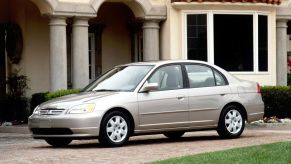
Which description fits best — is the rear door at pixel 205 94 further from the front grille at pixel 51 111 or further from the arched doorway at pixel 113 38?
the arched doorway at pixel 113 38

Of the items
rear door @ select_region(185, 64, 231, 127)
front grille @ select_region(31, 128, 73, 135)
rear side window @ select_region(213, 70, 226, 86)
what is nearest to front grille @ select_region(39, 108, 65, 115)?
front grille @ select_region(31, 128, 73, 135)

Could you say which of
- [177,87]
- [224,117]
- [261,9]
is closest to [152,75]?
[177,87]

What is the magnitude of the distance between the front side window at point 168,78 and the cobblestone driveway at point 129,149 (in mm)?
1016

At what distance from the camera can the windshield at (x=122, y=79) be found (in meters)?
14.0

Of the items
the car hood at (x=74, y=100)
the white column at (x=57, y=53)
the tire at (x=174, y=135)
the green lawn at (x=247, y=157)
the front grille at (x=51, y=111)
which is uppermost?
the white column at (x=57, y=53)

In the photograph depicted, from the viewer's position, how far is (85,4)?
70.3 ft

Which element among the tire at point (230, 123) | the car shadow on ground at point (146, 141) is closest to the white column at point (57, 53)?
the car shadow on ground at point (146, 141)

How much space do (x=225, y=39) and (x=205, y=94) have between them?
27.1 ft

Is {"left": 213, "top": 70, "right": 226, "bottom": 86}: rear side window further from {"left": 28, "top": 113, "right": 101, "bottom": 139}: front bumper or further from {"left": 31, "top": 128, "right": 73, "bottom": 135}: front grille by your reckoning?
{"left": 31, "top": 128, "right": 73, "bottom": 135}: front grille

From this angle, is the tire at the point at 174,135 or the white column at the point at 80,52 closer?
the tire at the point at 174,135

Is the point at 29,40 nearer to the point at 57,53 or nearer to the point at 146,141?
the point at 57,53

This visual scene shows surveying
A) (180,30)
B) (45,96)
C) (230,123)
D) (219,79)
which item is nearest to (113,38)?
(180,30)

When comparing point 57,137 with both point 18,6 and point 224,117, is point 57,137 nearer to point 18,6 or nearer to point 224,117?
point 224,117

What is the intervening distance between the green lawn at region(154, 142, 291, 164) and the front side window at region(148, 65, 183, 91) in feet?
10.3
